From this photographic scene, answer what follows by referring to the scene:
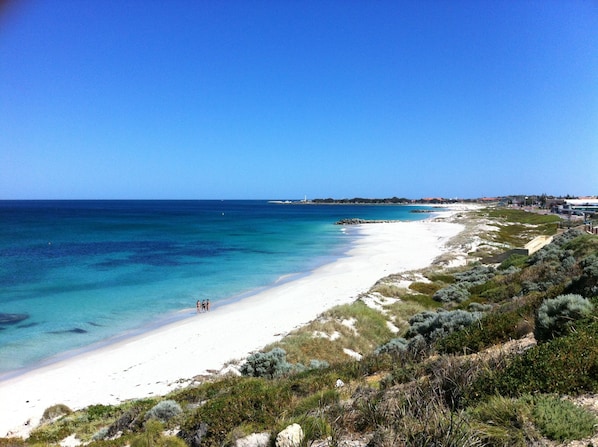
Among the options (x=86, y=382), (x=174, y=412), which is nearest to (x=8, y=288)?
(x=86, y=382)

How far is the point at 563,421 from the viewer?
4.04 metres

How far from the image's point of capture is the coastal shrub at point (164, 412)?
302 inches

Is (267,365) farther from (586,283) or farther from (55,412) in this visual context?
(586,283)

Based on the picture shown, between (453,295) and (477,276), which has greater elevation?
(477,276)

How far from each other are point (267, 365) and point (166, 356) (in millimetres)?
6304

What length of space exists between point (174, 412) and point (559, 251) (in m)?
23.2

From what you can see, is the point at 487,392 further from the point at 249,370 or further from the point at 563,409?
the point at 249,370

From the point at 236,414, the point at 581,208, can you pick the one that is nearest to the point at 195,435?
the point at 236,414

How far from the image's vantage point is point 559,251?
70.8 ft

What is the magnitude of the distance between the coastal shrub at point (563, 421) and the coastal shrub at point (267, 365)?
28.2 ft

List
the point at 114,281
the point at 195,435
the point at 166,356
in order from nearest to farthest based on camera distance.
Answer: the point at 195,435 → the point at 166,356 → the point at 114,281

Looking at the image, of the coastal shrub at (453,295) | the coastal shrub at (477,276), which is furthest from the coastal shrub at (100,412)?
the coastal shrub at (477,276)

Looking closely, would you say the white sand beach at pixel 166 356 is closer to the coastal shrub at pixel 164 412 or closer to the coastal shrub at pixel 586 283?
the coastal shrub at pixel 164 412

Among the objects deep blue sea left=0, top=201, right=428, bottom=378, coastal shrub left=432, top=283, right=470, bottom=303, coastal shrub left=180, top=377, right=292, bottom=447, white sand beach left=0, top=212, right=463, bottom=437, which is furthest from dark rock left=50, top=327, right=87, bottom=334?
coastal shrub left=432, top=283, right=470, bottom=303
